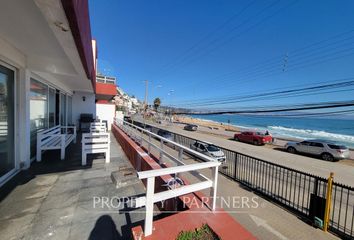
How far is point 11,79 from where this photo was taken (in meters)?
4.32

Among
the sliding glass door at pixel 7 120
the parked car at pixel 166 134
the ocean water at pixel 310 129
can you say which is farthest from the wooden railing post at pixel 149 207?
the ocean water at pixel 310 129

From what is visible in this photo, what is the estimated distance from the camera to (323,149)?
14.1m

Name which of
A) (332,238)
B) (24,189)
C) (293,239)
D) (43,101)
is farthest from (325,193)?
(43,101)

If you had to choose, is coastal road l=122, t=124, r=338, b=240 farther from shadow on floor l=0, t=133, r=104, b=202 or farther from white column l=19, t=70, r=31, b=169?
white column l=19, t=70, r=31, b=169

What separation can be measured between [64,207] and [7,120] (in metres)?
2.78

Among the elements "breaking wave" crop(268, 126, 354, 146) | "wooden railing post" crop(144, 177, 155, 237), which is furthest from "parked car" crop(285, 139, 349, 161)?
"breaking wave" crop(268, 126, 354, 146)

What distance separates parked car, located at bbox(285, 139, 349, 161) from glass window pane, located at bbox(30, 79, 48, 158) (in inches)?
724

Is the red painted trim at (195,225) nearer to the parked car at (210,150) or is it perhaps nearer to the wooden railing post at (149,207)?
the wooden railing post at (149,207)

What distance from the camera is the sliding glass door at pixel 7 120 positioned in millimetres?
3928

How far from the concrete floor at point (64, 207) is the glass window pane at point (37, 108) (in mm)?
1559

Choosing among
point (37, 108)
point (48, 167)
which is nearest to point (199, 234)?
point (48, 167)

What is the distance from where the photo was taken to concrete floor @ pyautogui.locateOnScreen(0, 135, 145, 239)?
8.14ft

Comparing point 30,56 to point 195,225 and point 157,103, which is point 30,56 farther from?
point 157,103

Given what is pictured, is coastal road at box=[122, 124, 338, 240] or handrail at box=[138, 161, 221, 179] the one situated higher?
handrail at box=[138, 161, 221, 179]
